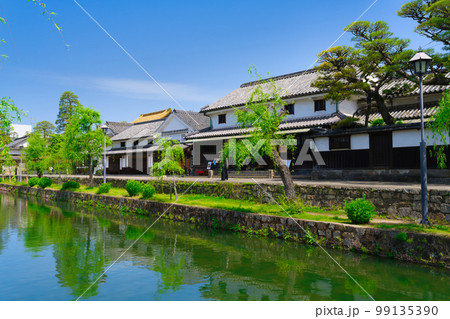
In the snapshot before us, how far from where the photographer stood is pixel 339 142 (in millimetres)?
18469

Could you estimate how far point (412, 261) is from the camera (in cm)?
885

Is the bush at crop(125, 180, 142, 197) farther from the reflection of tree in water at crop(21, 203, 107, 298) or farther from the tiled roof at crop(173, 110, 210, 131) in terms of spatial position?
the tiled roof at crop(173, 110, 210, 131)

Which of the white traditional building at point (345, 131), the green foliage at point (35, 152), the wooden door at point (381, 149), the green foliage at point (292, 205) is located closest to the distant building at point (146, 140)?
the white traditional building at point (345, 131)

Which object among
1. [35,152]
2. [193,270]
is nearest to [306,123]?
[193,270]

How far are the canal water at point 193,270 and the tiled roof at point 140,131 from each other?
2488 cm

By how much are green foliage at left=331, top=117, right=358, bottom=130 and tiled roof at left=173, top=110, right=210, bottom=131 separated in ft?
55.0

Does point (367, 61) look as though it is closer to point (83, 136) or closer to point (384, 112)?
point (384, 112)

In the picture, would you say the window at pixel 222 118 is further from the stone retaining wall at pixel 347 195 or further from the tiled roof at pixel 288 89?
the stone retaining wall at pixel 347 195

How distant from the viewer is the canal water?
7348 mm

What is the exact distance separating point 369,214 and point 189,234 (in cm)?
707

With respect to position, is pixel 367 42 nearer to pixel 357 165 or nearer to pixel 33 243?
pixel 357 165

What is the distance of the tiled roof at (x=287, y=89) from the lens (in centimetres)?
2400

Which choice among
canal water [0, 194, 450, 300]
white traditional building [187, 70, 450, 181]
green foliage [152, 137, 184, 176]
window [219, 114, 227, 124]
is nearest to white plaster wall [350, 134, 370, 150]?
white traditional building [187, 70, 450, 181]

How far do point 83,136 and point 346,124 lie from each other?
1945 centimetres
